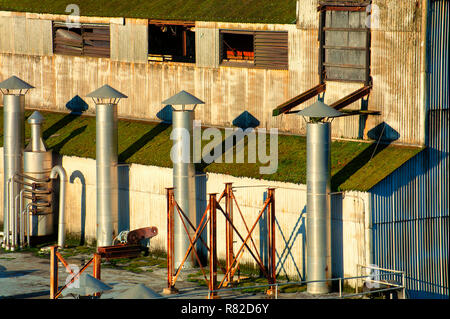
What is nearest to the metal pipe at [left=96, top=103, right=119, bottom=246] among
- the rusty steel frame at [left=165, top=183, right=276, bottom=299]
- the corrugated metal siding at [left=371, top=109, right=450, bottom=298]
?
the rusty steel frame at [left=165, top=183, right=276, bottom=299]

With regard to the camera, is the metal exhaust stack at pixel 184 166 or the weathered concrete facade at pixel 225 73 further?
the metal exhaust stack at pixel 184 166

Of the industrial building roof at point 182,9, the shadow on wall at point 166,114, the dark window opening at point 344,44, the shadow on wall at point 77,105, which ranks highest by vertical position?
the industrial building roof at point 182,9

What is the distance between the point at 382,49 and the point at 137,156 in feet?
44.3

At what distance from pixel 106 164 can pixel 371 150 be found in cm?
1296

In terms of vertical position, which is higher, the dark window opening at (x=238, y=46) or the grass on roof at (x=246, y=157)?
the dark window opening at (x=238, y=46)

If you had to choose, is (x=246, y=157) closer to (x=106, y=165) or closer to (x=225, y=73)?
(x=225, y=73)

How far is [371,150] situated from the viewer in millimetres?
45281

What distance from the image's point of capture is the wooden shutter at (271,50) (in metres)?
50.1

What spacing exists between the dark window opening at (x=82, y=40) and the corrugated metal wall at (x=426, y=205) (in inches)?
799

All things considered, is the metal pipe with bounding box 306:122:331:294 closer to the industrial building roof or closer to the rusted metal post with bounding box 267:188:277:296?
the rusted metal post with bounding box 267:188:277:296

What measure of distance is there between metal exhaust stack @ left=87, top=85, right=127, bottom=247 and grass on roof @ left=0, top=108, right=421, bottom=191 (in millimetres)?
1509

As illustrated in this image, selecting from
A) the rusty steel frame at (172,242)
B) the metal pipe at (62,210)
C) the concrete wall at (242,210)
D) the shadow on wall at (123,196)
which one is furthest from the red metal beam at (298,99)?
the metal pipe at (62,210)

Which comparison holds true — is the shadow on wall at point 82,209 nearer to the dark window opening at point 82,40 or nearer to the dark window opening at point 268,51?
the dark window opening at point 82,40

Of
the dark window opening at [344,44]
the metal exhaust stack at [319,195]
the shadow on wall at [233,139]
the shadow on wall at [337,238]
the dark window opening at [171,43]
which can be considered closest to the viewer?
the metal exhaust stack at [319,195]
